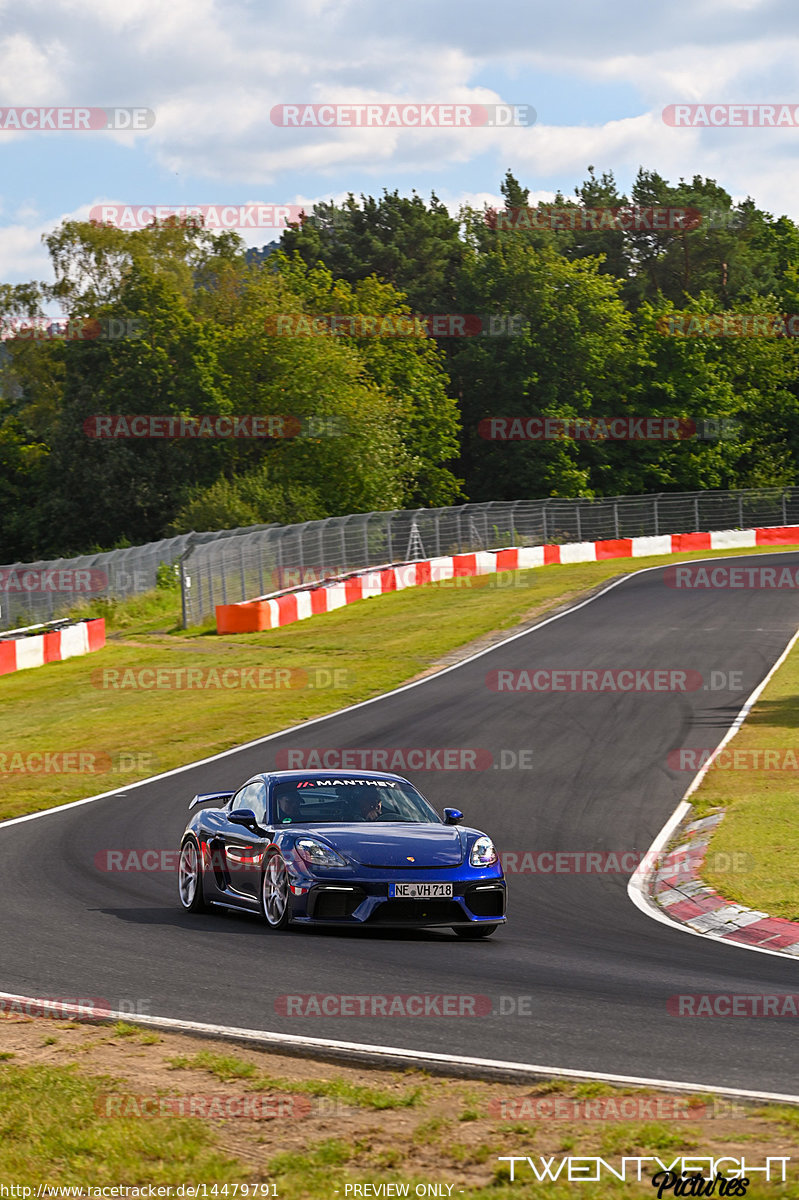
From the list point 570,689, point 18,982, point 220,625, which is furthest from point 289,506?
point 18,982

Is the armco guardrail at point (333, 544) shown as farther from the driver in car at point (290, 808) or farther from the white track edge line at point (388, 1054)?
the white track edge line at point (388, 1054)

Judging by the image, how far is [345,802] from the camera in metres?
11.8

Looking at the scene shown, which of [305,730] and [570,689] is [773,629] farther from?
[305,730]
